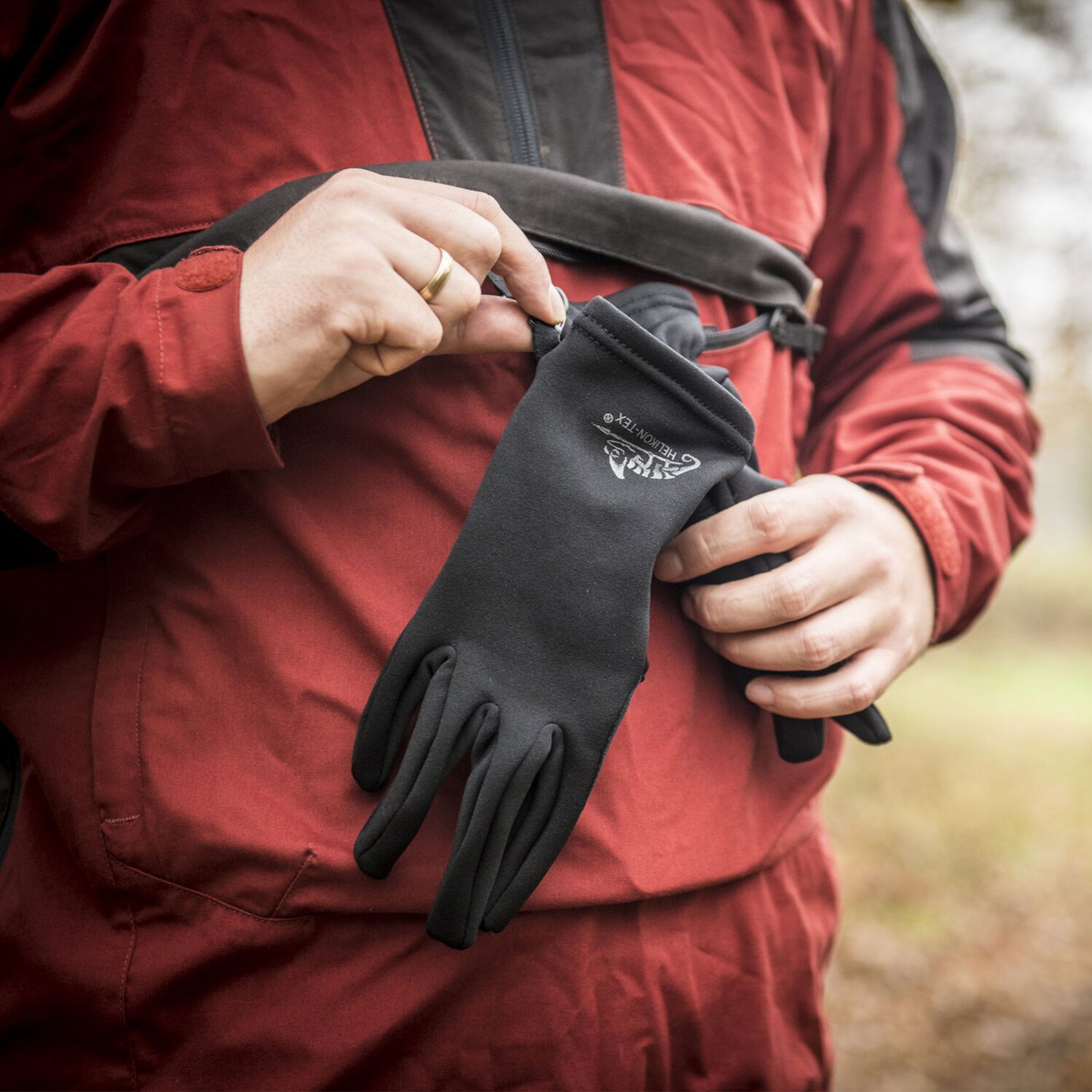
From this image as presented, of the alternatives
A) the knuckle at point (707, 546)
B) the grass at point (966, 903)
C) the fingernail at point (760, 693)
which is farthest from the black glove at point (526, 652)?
the grass at point (966, 903)

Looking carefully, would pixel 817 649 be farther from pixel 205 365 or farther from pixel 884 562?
pixel 205 365

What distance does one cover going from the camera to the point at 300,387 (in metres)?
0.99

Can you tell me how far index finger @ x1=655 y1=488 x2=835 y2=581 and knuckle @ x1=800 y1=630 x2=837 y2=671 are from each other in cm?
13

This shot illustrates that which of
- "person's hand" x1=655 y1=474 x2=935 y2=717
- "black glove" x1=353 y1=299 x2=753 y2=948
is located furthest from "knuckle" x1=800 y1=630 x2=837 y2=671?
"black glove" x1=353 y1=299 x2=753 y2=948

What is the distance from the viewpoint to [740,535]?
1151 millimetres

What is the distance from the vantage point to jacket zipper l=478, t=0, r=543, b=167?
1180mm

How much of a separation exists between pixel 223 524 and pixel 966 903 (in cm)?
489

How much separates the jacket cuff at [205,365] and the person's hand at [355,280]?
0.02 m

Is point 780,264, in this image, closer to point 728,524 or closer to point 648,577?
point 728,524

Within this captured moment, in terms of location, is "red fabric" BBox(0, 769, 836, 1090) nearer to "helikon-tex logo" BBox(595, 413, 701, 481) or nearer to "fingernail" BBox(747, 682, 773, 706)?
"fingernail" BBox(747, 682, 773, 706)

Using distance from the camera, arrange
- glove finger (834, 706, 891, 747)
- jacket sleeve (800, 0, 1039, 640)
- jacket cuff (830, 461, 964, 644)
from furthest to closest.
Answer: jacket sleeve (800, 0, 1039, 640)
jacket cuff (830, 461, 964, 644)
glove finger (834, 706, 891, 747)

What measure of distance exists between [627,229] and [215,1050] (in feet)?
3.86

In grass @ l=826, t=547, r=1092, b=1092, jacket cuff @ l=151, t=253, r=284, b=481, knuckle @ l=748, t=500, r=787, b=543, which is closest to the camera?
jacket cuff @ l=151, t=253, r=284, b=481

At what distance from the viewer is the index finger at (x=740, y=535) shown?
115 centimetres
